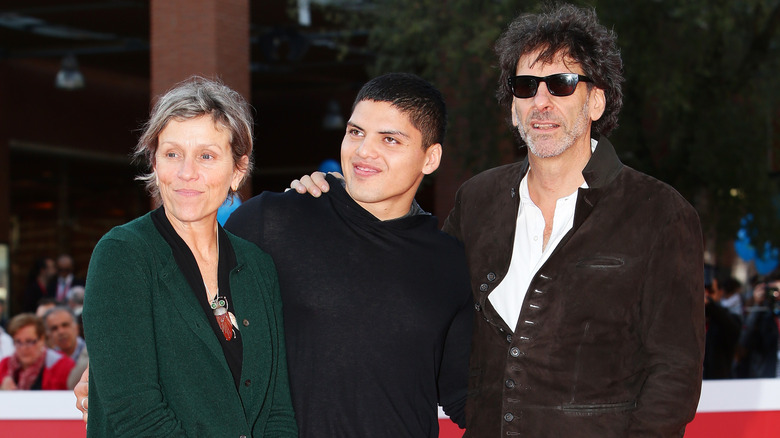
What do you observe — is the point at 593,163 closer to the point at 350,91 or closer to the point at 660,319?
the point at 660,319

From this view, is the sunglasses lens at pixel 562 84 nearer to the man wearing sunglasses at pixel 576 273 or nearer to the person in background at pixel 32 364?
the man wearing sunglasses at pixel 576 273

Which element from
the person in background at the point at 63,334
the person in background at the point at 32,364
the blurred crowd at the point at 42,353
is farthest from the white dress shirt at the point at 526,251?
the person in background at the point at 63,334

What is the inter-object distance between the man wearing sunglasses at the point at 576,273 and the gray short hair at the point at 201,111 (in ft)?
1.50

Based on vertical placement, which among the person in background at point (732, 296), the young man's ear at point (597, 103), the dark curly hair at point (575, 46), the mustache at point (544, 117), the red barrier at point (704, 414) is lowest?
the person in background at point (732, 296)

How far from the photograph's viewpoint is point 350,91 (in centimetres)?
2409

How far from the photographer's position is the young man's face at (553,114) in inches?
112

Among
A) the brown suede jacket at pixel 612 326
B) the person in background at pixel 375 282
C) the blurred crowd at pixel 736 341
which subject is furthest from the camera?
the blurred crowd at pixel 736 341

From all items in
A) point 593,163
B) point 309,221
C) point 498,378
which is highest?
point 593,163

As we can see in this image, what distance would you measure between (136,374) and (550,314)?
1.22m

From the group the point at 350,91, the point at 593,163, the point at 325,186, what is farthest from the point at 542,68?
the point at 350,91

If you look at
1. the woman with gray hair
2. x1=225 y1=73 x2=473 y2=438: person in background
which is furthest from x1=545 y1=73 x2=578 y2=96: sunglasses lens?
the woman with gray hair

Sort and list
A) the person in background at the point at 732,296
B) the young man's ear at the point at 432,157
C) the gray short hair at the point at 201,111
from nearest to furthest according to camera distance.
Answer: the gray short hair at the point at 201,111 < the young man's ear at the point at 432,157 < the person in background at the point at 732,296

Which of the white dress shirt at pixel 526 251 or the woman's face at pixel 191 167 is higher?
the woman's face at pixel 191 167

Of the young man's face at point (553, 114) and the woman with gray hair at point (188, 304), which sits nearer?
the woman with gray hair at point (188, 304)
